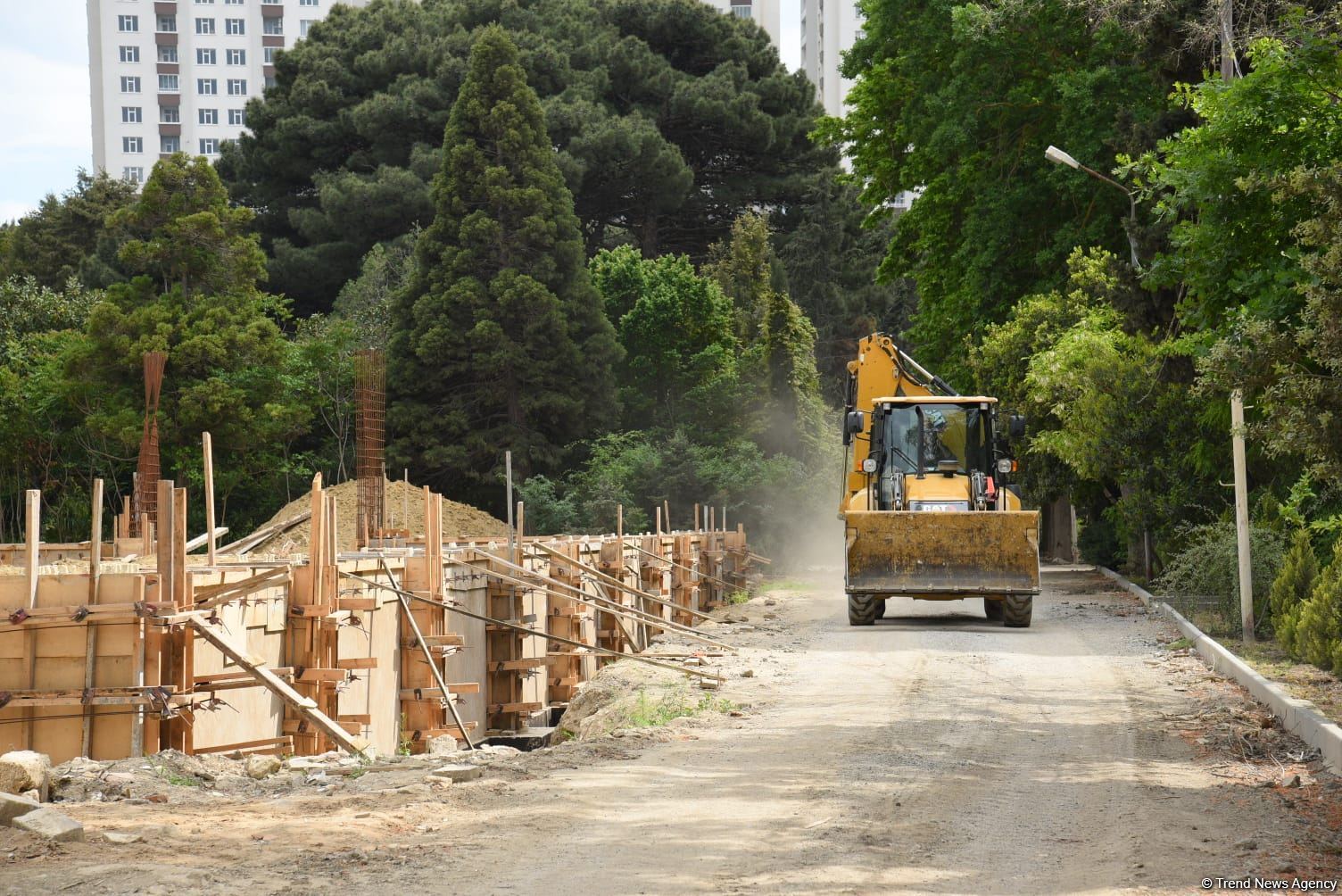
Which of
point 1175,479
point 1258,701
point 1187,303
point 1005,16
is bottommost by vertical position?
→ point 1258,701

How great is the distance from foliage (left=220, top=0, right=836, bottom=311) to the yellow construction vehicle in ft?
109

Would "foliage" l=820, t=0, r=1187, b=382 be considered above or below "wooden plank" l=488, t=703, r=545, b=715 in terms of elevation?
above

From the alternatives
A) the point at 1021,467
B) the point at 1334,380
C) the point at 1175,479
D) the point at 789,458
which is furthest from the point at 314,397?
the point at 1334,380

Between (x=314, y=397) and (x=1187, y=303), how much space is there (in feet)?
109

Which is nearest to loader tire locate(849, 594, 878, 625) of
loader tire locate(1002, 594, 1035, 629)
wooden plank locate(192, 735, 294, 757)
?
loader tire locate(1002, 594, 1035, 629)

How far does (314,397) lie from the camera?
1773 inches

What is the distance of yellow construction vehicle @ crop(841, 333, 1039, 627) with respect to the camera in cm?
1967

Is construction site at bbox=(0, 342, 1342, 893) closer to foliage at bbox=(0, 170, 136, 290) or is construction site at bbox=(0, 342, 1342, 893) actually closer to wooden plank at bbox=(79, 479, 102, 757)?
wooden plank at bbox=(79, 479, 102, 757)

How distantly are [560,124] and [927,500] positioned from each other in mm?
38993

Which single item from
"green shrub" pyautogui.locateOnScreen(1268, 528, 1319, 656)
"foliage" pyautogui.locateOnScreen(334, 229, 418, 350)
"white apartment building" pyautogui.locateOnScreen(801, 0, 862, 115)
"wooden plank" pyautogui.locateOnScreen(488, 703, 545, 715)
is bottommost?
"wooden plank" pyautogui.locateOnScreen(488, 703, 545, 715)

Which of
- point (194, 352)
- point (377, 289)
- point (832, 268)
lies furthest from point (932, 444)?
point (832, 268)

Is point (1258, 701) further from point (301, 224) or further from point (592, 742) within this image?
point (301, 224)

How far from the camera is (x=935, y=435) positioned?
21.8m

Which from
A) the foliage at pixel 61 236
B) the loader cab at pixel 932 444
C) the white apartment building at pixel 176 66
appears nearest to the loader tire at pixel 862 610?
the loader cab at pixel 932 444
